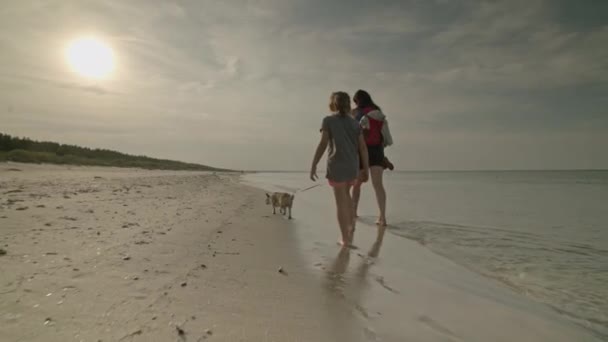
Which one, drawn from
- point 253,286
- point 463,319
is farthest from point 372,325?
point 253,286

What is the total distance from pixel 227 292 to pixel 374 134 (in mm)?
4363

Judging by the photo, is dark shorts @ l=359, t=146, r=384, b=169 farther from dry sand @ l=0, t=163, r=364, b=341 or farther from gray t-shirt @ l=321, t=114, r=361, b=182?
dry sand @ l=0, t=163, r=364, b=341

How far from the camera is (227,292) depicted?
2.01 meters

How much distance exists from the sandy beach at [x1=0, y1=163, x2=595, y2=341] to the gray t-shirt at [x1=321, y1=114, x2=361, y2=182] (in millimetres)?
1045

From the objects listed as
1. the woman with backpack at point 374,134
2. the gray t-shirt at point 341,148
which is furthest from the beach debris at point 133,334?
the woman with backpack at point 374,134

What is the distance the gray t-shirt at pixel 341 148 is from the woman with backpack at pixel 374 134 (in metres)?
1.12

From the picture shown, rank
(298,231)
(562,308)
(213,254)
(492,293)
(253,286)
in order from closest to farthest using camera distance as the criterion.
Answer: (253,286), (562,308), (492,293), (213,254), (298,231)

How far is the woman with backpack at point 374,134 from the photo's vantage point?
546 cm

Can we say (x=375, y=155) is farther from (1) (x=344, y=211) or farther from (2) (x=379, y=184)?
(1) (x=344, y=211)

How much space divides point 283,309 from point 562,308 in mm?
2315

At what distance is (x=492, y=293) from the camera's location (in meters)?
2.60

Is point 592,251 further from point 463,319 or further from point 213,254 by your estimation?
point 213,254

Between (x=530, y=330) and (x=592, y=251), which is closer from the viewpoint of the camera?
(x=530, y=330)

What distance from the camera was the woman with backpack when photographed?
5.46 meters
